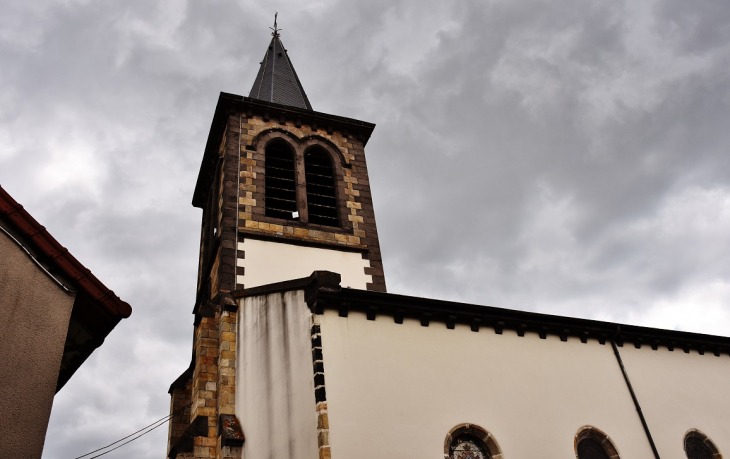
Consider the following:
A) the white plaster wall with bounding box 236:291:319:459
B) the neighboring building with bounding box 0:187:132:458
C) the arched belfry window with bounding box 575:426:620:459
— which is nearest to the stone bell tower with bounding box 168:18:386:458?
the white plaster wall with bounding box 236:291:319:459

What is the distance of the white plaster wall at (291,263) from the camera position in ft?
37.2

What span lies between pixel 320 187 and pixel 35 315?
877 centimetres

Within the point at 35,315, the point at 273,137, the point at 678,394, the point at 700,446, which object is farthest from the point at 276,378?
the point at 273,137

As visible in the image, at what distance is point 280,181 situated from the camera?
45.3ft

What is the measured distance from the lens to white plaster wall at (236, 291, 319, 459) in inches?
305

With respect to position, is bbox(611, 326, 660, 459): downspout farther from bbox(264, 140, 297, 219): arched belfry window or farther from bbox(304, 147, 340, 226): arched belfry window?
bbox(264, 140, 297, 219): arched belfry window

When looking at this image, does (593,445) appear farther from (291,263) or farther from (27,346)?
(27,346)

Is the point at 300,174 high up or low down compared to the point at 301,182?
up

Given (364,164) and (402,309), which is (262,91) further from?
(402,309)

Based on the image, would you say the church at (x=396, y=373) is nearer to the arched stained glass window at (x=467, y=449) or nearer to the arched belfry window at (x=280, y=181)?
the arched stained glass window at (x=467, y=449)

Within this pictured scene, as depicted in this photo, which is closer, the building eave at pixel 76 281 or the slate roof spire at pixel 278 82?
the building eave at pixel 76 281

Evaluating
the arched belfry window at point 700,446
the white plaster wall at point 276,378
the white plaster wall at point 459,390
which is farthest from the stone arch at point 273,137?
the arched belfry window at point 700,446

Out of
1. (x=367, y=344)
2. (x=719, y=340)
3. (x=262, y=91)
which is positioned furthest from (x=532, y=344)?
(x=262, y=91)

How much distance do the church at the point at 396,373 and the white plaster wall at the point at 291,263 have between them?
31 millimetres
